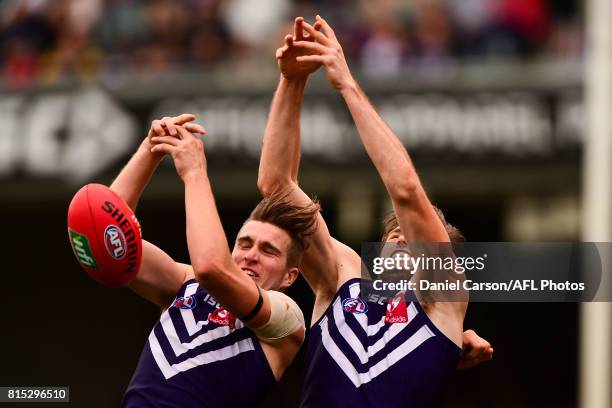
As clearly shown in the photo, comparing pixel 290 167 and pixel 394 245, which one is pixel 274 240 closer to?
pixel 290 167

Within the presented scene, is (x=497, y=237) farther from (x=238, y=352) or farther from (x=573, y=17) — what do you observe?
(x=238, y=352)

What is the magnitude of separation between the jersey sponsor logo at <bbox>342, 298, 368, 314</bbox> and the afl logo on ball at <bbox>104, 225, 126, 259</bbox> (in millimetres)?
868

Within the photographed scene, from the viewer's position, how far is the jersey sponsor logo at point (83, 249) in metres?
4.20

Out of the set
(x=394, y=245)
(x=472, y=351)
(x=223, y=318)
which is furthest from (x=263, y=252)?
(x=472, y=351)

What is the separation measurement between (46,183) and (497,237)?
15.1 feet

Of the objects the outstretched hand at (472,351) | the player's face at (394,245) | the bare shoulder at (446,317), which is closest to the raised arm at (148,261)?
the player's face at (394,245)

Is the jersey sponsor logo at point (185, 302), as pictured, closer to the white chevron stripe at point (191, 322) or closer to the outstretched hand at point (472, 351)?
the white chevron stripe at point (191, 322)

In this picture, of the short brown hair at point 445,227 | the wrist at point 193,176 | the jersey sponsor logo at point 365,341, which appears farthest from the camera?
the short brown hair at point 445,227

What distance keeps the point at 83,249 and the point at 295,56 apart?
42.2 inches

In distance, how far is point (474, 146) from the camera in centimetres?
1005

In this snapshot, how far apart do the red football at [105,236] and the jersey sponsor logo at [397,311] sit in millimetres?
941

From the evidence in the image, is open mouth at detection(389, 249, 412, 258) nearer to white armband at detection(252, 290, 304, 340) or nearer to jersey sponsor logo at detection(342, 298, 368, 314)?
jersey sponsor logo at detection(342, 298, 368, 314)

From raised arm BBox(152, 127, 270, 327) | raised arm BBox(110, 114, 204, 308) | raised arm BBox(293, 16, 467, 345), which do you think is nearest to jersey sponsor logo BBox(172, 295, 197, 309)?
raised arm BBox(110, 114, 204, 308)

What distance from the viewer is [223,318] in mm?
4406
